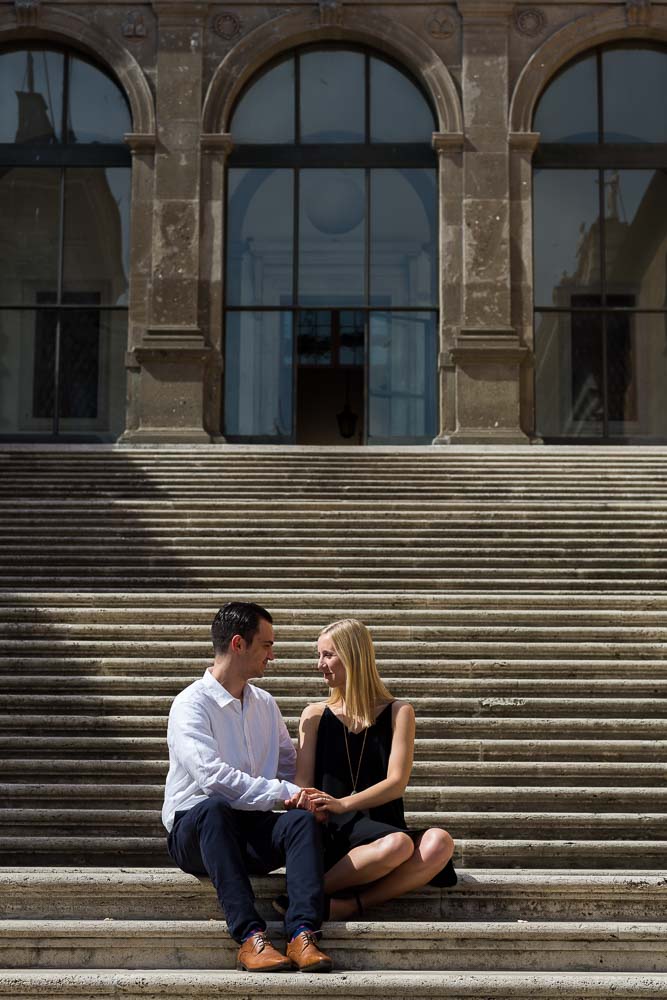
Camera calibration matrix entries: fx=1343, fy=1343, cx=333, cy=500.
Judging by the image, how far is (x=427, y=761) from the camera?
7367mm

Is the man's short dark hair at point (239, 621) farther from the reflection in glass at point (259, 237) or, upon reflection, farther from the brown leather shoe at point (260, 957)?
the reflection in glass at point (259, 237)

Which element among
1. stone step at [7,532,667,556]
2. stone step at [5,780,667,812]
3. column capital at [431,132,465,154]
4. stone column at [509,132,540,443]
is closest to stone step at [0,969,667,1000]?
stone step at [5,780,667,812]

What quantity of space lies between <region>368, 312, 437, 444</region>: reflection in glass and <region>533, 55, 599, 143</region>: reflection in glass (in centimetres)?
326

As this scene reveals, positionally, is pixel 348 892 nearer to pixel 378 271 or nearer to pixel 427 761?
pixel 427 761

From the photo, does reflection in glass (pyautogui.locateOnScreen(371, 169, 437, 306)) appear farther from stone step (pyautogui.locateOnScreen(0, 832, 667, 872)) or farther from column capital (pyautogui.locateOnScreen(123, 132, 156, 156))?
stone step (pyautogui.locateOnScreen(0, 832, 667, 872))

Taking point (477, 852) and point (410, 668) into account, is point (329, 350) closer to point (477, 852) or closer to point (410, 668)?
point (410, 668)

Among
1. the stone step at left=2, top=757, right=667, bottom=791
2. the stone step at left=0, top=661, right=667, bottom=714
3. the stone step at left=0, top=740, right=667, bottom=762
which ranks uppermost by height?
the stone step at left=0, top=661, right=667, bottom=714

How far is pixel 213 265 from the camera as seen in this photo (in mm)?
18609

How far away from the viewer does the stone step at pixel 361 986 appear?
4.52 meters

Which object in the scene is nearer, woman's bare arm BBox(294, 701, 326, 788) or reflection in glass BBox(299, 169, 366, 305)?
woman's bare arm BBox(294, 701, 326, 788)

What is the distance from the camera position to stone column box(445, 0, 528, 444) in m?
18.1

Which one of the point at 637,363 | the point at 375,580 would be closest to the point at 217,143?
the point at 637,363

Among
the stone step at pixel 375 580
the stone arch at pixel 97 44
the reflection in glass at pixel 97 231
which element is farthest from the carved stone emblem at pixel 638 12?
the stone step at pixel 375 580

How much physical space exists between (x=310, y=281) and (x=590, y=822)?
43.6 ft
